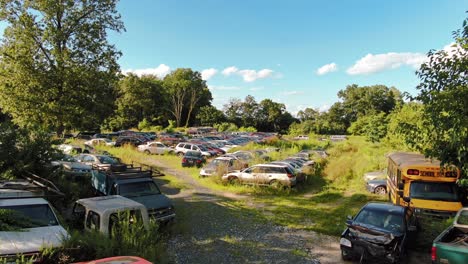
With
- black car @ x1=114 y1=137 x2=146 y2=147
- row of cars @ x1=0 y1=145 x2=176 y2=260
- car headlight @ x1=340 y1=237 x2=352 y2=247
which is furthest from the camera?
black car @ x1=114 y1=137 x2=146 y2=147

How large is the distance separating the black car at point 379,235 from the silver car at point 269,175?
27.2 feet

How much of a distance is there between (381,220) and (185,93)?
74744mm

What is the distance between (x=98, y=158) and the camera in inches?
828

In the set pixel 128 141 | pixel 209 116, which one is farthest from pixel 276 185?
pixel 209 116

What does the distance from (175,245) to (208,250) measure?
109 centimetres

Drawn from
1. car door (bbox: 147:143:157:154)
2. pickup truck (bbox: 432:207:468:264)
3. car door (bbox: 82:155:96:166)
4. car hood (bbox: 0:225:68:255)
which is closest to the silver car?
car door (bbox: 82:155:96:166)

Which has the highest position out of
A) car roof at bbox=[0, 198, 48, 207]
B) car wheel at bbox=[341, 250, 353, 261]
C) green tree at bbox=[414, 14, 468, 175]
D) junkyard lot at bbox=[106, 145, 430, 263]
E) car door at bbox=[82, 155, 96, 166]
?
green tree at bbox=[414, 14, 468, 175]

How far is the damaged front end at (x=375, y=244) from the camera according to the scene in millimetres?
7766

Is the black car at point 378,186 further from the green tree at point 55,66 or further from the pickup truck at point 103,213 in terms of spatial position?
the green tree at point 55,66

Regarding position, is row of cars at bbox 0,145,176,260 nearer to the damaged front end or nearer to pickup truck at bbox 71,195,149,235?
pickup truck at bbox 71,195,149,235

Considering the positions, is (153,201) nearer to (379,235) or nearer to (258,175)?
(379,235)

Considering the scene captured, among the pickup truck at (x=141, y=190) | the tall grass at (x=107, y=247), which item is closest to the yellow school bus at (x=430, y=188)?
the pickup truck at (x=141, y=190)

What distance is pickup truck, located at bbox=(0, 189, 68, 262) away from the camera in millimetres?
6160

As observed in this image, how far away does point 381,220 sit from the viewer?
28.8 feet
